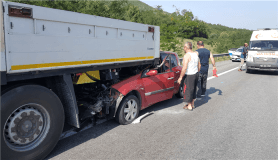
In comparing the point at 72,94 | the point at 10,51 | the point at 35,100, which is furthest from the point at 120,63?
the point at 10,51

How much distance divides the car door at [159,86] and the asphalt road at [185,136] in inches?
16.3

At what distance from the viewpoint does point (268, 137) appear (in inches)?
171

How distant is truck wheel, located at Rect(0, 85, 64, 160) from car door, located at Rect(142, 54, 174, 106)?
2.36m

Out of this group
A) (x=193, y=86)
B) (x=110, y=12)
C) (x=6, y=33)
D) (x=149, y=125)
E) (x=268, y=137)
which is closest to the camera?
(x=6, y=33)

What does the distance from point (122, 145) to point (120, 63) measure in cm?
164

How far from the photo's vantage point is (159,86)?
5.73 metres

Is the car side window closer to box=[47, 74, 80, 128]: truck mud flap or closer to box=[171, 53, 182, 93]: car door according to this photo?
box=[171, 53, 182, 93]: car door

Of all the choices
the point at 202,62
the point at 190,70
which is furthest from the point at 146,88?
the point at 202,62

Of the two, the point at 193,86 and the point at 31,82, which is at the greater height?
the point at 31,82

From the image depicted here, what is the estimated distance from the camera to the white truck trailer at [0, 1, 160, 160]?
9.07ft

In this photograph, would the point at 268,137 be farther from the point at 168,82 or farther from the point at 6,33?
the point at 6,33

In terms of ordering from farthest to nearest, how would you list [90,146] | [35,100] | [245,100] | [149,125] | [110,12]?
[110,12] → [245,100] → [149,125] → [90,146] → [35,100]

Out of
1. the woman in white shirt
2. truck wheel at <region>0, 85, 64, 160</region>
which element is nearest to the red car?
the woman in white shirt

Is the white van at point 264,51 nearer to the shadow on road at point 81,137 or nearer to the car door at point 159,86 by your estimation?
the car door at point 159,86
